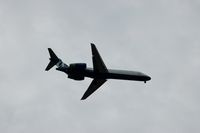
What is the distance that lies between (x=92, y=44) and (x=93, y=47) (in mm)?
978

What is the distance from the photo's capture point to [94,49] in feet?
655

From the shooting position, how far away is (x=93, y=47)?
199125mm

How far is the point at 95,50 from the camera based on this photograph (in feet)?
656

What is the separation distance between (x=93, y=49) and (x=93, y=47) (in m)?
0.54

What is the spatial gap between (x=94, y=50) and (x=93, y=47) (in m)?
0.98

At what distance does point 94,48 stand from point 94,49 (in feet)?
1.13

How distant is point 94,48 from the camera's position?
654 ft

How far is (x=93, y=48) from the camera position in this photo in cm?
19925

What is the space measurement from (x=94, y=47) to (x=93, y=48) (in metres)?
0.37

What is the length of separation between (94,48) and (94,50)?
0.69 metres

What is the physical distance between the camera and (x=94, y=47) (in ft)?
653

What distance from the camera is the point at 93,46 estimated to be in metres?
199

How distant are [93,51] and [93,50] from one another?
13.6 inches

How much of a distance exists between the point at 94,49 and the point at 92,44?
5.35ft
